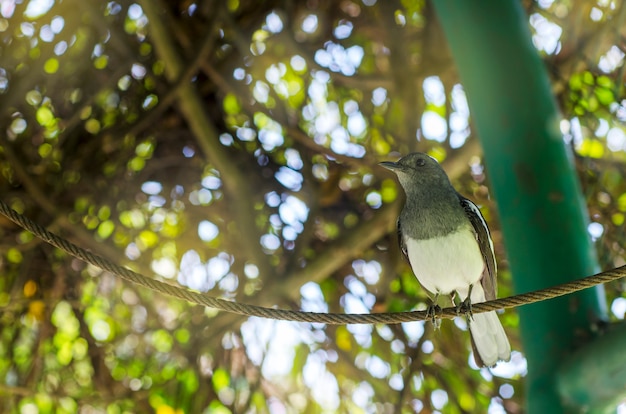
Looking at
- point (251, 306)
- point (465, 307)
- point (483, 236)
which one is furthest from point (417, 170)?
point (251, 306)

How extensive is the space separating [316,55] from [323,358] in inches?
68.3

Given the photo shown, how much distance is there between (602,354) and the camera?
2369mm

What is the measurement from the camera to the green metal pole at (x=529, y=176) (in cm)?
→ 267

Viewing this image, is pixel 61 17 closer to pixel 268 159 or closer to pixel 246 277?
pixel 268 159

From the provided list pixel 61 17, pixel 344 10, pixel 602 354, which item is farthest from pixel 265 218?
pixel 602 354

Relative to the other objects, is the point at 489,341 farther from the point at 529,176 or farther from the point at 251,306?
the point at 251,306

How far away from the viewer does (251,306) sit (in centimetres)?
194

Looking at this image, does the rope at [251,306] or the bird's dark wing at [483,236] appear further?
the bird's dark wing at [483,236]

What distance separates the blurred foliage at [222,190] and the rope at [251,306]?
1.75 metres

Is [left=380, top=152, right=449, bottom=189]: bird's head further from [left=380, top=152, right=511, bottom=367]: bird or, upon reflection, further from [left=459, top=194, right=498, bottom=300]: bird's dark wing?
[left=459, top=194, right=498, bottom=300]: bird's dark wing

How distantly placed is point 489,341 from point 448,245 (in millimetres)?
437

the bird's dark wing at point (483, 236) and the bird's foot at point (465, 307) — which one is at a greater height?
the bird's dark wing at point (483, 236)

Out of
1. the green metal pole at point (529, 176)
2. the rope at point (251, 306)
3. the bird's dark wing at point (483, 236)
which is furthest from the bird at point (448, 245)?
the rope at point (251, 306)

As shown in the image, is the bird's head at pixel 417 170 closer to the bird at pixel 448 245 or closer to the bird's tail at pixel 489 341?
the bird at pixel 448 245
